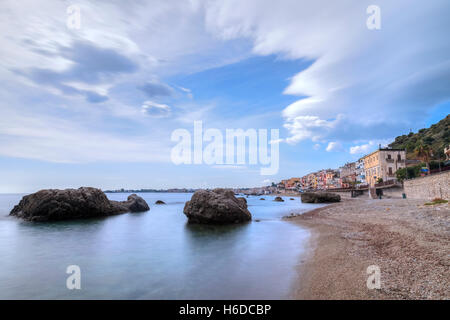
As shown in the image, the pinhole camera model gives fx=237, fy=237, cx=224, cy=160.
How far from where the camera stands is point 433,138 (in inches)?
4227

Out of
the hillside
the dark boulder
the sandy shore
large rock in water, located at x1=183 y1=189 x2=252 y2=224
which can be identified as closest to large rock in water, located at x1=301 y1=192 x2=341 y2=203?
the hillside

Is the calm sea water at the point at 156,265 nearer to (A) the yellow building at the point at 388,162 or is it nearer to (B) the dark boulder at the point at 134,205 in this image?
(B) the dark boulder at the point at 134,205

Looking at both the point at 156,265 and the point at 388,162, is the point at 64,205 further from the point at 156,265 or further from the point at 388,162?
the point at 388,162

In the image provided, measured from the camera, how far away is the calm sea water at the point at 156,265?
28.1 ft

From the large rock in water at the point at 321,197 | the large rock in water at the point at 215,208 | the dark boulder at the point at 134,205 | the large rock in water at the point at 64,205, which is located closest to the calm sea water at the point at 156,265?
the large rock in water at the point at 215,208

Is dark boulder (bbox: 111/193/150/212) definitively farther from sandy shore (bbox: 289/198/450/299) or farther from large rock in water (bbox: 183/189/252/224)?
sandy shore (bbox: 289/198/450/299)

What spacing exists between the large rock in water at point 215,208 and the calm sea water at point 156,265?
143 inches

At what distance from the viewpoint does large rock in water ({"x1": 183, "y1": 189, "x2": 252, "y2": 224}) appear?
2403cm

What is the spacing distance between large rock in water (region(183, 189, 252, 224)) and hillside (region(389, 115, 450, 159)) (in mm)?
88871
